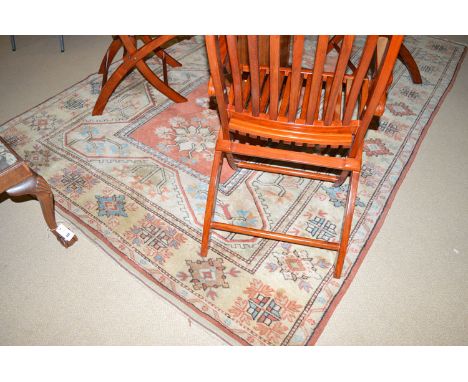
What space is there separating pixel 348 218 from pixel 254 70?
65cm

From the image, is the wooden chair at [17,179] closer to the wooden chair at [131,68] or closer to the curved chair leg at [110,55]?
the wooden chair at [131,68]

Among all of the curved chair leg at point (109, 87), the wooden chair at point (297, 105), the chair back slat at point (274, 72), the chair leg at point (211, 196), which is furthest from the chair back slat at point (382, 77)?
the curved chair leg at point (109, 87)

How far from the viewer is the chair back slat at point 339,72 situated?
868mm

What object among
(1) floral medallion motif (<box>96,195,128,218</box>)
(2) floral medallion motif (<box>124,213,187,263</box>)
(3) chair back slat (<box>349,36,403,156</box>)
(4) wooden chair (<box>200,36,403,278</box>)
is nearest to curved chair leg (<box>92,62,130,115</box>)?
(1) floral medallion motif (<box>96,195,128,218</box>)

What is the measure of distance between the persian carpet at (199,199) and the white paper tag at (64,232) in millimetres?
95

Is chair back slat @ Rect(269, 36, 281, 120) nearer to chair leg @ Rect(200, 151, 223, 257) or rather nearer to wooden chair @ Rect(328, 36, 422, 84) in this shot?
chair leg @ Rect(200, 151, 223, 257)

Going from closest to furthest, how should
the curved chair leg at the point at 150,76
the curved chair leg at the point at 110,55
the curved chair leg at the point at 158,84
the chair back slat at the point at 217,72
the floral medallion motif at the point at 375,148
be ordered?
the chair back slat at the point at 217,72 → the floral medallion motif at the point at 375,148 → the curved chair leg at the point at 150,76 → the curved chair leg at the point at 158,84 → the curved chair leg at the point at 110,55

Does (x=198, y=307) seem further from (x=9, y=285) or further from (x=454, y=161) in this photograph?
(x=454, y=161)

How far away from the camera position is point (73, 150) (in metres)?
2.01

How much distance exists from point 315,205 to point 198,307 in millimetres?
744

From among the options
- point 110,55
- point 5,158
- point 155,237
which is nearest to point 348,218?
point 155,237

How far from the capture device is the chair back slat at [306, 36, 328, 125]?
0.89 m

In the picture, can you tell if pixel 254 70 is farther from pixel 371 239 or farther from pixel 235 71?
pixel 371 239
